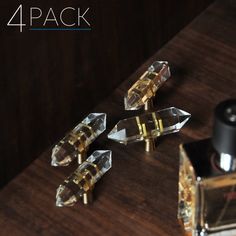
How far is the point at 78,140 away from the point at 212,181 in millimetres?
217

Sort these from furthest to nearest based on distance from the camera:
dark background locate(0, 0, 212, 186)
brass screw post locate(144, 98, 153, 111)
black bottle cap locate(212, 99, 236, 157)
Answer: brass screw post locate(144, 98, 153, 111)
dark background locate(0, 0, 212, 186)
black bottle cap locate(212, 99, 236, 157)

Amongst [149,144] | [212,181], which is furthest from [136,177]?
[212,181]

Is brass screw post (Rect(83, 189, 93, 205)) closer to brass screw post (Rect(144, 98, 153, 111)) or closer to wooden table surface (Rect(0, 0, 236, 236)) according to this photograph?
wooden table surface (Rect(0, 0, 236, 236))

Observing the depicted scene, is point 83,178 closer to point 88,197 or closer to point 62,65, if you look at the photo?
point 88,197

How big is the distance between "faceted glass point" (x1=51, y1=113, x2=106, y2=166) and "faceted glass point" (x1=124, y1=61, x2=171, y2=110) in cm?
5

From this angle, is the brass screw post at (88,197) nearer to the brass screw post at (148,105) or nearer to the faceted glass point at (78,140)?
the faceted glass point at (78,140)

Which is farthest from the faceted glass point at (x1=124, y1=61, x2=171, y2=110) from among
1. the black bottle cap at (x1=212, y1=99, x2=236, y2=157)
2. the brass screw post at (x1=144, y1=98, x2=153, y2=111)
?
the black bottle cap at (x1=212, y1=99, x2=236, y2=157)

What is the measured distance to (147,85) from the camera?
0.98 meters

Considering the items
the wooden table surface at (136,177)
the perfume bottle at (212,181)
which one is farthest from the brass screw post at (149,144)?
the perfume bottle at (212,181)

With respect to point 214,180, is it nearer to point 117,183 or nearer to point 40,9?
point 117,183

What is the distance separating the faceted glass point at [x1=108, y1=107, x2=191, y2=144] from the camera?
933mm

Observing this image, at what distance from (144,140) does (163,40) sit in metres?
0.21

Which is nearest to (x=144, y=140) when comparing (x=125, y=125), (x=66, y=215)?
(x=125, y=125)

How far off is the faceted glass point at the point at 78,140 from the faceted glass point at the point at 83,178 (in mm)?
19
